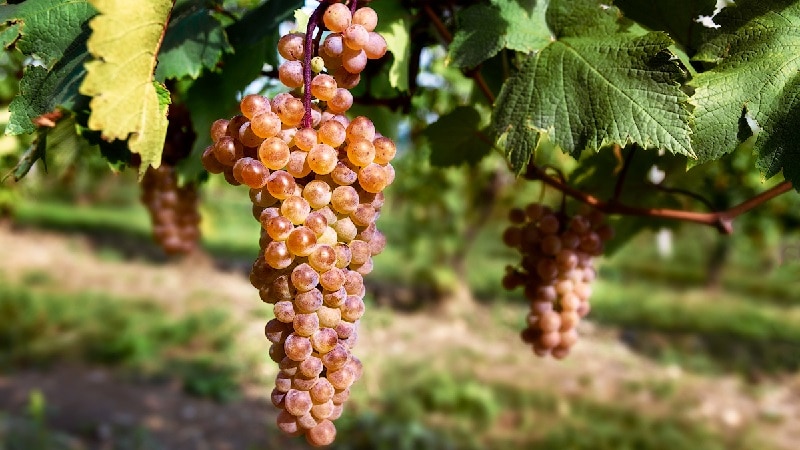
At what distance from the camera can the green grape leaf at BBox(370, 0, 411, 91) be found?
840 mm

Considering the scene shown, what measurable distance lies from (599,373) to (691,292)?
579cm

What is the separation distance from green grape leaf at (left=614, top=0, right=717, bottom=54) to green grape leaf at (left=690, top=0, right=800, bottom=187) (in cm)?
6

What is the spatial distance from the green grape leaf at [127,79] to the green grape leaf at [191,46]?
16 cm

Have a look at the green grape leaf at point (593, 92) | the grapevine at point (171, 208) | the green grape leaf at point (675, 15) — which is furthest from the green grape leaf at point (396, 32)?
the grapevine at point (171, 208)

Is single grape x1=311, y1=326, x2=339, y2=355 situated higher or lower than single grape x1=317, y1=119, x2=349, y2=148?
lower

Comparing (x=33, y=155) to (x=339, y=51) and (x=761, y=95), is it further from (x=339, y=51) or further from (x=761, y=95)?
(x=761, y=95)

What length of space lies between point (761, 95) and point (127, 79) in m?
0.62

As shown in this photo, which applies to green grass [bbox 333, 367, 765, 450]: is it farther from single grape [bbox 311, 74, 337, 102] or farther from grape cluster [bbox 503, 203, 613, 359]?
single grape [bbox 311, 74, 337, 102]

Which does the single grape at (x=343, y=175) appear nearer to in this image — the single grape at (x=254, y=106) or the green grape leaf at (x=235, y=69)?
the single grape at (x=254, y=106)

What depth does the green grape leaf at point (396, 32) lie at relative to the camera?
33.1 inches

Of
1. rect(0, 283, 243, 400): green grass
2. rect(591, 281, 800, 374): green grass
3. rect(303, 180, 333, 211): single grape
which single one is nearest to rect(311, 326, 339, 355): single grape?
rect(303, 180, 333, 211): single grape

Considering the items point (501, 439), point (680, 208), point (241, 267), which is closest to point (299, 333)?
point (680, 208)

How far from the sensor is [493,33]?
2.56 ft

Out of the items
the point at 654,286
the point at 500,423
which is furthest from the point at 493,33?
the point at 654,286
